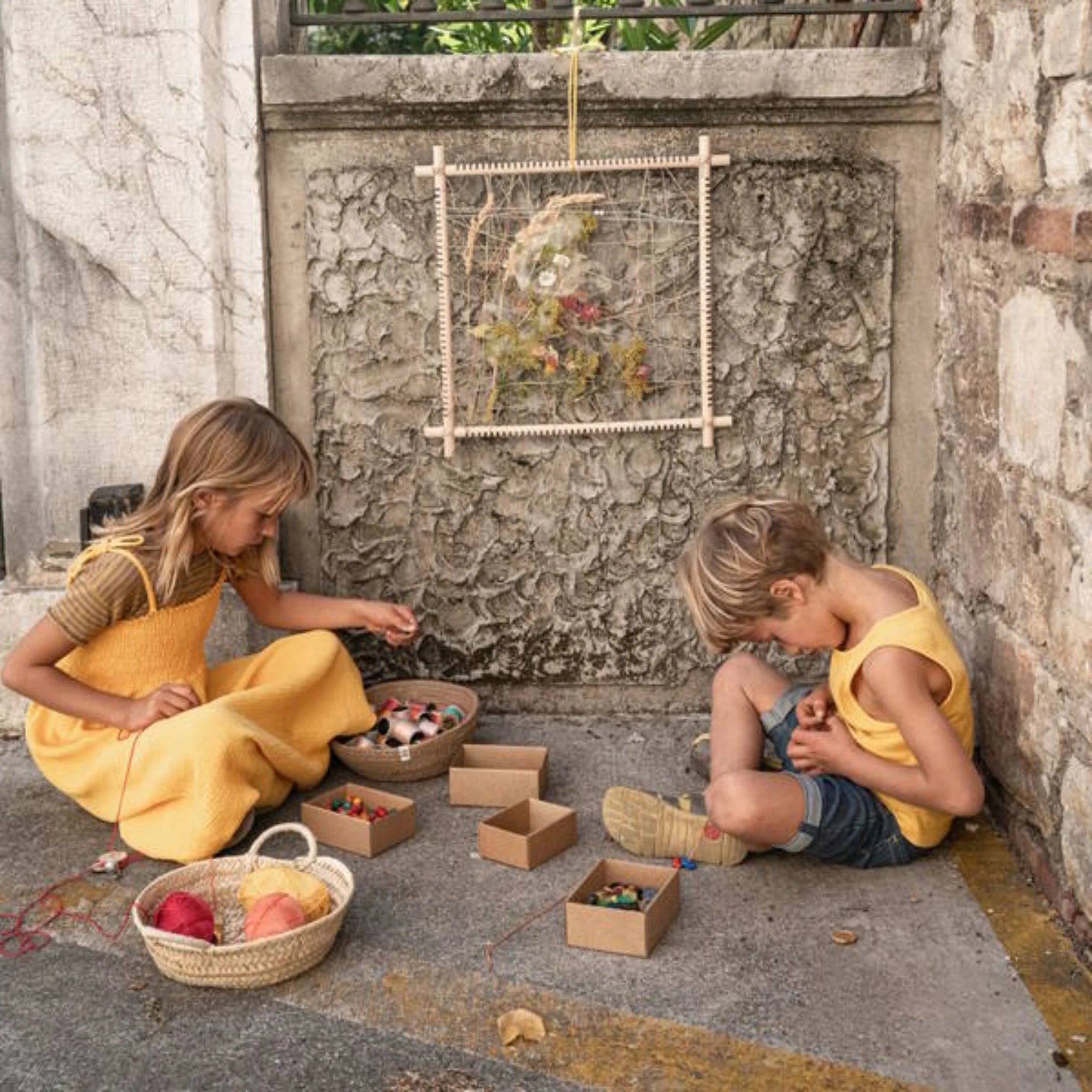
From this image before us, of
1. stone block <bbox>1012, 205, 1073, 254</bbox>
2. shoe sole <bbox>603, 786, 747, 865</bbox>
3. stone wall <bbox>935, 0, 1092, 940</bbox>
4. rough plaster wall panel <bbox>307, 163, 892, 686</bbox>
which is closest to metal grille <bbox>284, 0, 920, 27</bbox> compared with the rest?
stone wall <bbox>935, 0, 1092, 940</bbox>

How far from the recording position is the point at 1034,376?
3102 mm

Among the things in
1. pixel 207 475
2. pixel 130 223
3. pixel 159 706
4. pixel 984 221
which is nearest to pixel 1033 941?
pixel 984 221

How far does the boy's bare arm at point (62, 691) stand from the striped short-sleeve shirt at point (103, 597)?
3cm

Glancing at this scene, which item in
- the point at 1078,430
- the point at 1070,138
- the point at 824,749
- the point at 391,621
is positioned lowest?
the point at 824,749

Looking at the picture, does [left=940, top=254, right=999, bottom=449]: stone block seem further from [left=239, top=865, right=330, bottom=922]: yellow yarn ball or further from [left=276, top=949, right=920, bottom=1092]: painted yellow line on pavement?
[left=239, top=865, right=330, bottom=922]: yellow yarn ball

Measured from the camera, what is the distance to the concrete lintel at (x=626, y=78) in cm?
386

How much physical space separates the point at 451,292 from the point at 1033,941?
211 cm

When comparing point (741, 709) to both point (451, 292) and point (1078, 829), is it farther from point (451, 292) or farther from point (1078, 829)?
point (451, 292)

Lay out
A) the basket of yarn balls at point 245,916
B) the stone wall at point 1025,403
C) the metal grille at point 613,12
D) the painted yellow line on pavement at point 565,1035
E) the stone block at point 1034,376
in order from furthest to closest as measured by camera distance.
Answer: the metal grille at point 613,12
the stone block at point 1034,376
the stone wall at point 1025,403
the basket of yarn balls at point 245,916
the painted yellow line on pavement at point 565,1035

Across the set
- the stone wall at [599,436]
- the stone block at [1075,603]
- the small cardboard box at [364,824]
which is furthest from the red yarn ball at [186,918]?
the stone block at [1075,603]

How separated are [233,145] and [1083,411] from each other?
2240 mm

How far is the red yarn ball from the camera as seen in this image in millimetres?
2807

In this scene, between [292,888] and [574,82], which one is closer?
[292,888]

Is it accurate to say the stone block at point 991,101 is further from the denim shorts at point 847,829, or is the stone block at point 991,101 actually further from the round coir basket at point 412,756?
the round coir basket at point 412,756
